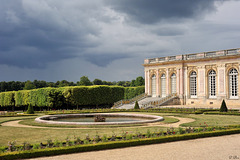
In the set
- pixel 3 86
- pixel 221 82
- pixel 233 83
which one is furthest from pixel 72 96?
pixel 3 86

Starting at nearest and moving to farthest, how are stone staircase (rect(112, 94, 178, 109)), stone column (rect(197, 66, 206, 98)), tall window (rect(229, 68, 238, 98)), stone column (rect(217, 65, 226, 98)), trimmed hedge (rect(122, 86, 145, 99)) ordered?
1. tall window (rect(229, 68, 238, 98))
2. stone column (rect(217, 65, 226, 98))
3. stone staircase (rect(112, 94, 178, 109))
4. stone column (rect(197, 66, 206, 98))
5. trimmed hedge (rect(122, 86, 145, 99))

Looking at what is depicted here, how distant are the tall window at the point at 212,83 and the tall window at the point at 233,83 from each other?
2.53 m

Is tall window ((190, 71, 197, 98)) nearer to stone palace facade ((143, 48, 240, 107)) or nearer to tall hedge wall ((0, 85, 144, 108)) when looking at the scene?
stone palace facade ((143, 48, 240, 107))

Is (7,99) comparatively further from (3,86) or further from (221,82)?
(3,86)

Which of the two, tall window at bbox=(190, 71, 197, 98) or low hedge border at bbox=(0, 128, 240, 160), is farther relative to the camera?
tall window at bbox=(190, 71, 197, 98)

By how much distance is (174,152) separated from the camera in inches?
399

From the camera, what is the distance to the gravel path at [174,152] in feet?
30.7

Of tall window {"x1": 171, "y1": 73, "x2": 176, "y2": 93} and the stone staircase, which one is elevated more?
tall window {"x1": 171, "y1": 73, "x2": 176, "y2": 93}

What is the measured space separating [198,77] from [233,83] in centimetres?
554

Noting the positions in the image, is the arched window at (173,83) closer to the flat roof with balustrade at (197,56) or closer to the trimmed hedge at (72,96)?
the flat roof with balustrade at (197,56)

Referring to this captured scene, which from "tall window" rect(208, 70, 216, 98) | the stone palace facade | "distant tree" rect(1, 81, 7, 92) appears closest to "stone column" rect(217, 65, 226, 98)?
the stone palace facade

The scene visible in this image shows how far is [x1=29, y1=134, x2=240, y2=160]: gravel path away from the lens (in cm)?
937

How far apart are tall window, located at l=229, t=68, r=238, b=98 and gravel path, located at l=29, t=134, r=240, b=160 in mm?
28054

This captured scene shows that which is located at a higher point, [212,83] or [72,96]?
[212,83]
